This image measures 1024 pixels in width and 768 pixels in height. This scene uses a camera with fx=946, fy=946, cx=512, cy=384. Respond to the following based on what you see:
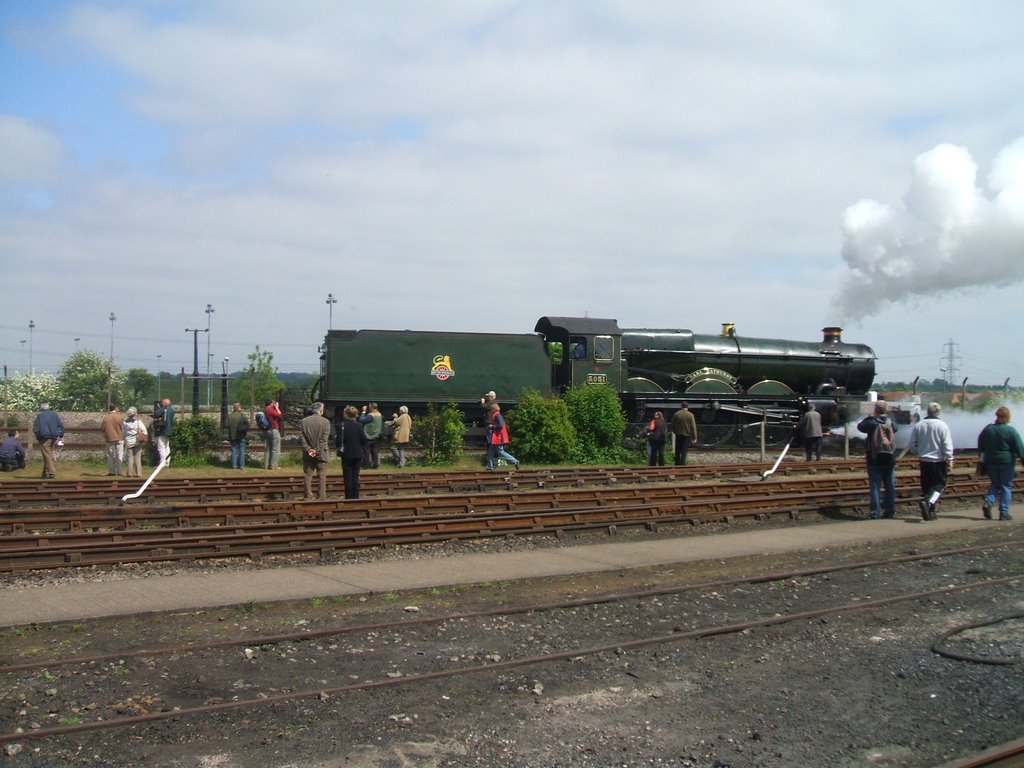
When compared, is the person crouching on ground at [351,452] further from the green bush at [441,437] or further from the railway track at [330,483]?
the green bush at [441,437]

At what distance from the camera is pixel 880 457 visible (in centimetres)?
1302

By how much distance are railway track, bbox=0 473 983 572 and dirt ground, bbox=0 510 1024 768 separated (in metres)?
2.37

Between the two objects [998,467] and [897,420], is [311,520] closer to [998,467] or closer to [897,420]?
[998,467]

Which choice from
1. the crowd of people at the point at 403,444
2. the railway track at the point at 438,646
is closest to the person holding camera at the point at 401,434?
the crowd of people at the point at 403,444

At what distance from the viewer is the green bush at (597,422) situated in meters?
22.0

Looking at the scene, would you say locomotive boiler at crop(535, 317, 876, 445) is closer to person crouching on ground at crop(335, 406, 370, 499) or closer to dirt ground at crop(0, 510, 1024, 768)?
person crouching on ground at crop(335, 406, 370, 499)

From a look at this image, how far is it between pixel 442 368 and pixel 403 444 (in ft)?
10.8

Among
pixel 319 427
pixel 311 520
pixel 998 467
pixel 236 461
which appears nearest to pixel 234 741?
pixel 311 520

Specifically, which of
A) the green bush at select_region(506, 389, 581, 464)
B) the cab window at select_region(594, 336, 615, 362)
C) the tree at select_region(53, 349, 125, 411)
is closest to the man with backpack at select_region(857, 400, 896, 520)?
the green bush at select_region(506, 389, 581, 464)

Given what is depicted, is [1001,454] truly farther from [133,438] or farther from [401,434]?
[133,438]

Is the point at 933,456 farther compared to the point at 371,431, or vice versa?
the point at 371,431

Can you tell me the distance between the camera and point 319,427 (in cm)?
1359

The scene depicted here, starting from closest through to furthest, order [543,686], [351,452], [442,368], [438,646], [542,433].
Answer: [543,686]
[438,646]
[351,452]
[542,433]
[442,368]

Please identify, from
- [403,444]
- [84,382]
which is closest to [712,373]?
[403,444]
